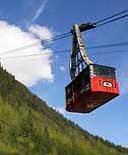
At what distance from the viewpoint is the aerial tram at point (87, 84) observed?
55062mm

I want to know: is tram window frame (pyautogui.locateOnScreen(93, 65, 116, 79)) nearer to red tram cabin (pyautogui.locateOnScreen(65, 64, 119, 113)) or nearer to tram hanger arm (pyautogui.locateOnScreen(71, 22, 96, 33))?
red tram cabin (pyautogui.locateOnScreen(65, 64, 119, 113))

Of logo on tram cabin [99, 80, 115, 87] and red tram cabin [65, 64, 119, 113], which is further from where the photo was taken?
logo on tram cabin [99, 80, 115, 87]

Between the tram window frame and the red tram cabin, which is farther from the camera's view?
the tram window frame

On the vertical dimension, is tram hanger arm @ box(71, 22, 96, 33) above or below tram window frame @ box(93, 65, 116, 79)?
above

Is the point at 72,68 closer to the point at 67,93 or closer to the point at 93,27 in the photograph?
the point at 67,93

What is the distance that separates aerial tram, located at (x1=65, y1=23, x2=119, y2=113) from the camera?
55.1m

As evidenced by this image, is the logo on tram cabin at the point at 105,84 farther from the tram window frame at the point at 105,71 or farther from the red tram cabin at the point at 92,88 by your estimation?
the tram window frame at the point at 105,71

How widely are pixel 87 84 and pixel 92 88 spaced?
142cm

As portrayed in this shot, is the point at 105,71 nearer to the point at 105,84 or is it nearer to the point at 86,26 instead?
the point at 105,84

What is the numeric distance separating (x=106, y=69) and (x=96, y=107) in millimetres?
4356

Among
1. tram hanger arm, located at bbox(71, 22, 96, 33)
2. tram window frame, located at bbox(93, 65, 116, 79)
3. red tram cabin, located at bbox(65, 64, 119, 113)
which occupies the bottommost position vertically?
red tram cabin, located at bbox(65, 64, 119, 113)

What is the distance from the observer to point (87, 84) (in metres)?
56.3

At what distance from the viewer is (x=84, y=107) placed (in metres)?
58.3

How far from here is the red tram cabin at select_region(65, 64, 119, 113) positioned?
55000 millimetres
